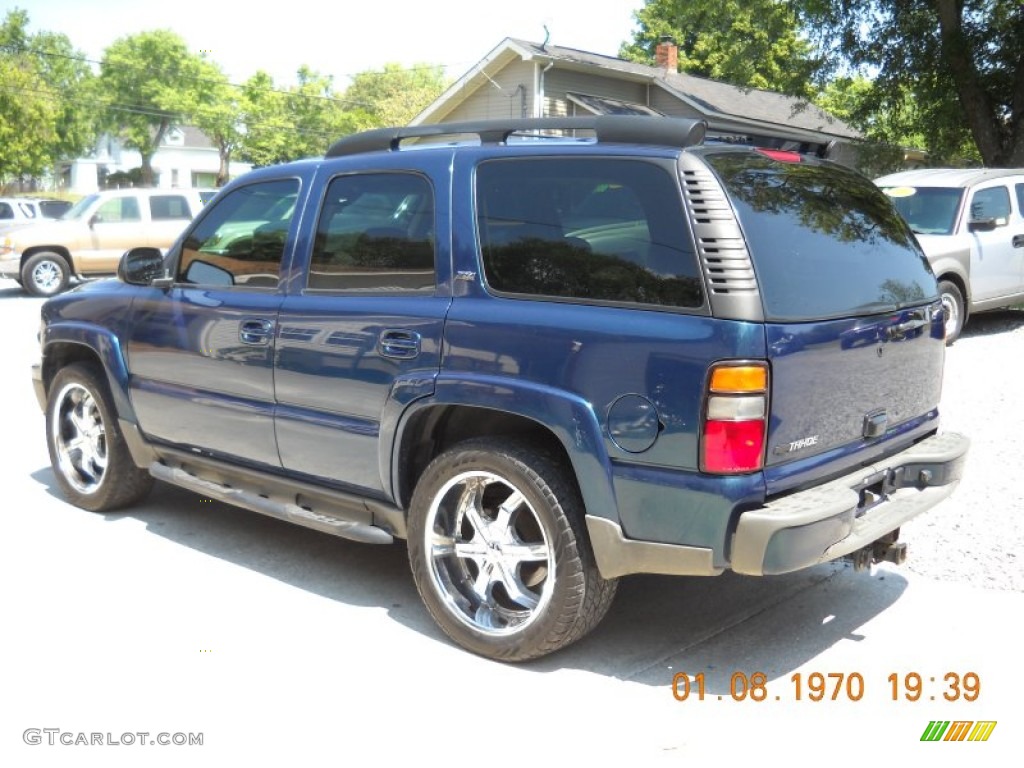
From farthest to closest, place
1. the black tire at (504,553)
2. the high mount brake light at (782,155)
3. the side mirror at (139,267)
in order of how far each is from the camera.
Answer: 1. the side mirror at (139,267)
2. the high mount brake light at (782,155)
3. the black tire at (504,553)

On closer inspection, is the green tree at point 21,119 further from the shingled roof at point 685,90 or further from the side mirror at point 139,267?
the side mirror at point 139,267

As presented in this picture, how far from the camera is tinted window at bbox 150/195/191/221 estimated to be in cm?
1931

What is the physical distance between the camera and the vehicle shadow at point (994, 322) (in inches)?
482

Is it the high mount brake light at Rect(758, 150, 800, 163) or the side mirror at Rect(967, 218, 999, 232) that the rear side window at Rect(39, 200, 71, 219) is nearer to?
the side mirror at Rect(967, 218, 999, 232)

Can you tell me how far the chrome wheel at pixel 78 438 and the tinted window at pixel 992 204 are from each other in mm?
9548

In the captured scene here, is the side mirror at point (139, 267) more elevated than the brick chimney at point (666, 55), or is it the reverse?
the brick chimney at point (666, 55)

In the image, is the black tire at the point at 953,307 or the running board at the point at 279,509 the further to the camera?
the black tire at the point at 953,307

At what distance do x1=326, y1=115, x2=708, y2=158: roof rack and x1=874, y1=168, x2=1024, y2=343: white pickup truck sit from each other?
774 cm

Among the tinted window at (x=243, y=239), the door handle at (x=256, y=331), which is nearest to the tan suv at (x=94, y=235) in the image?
the tinted window at (x=243, y=239)

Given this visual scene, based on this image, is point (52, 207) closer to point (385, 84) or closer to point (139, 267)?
point (139, 267)

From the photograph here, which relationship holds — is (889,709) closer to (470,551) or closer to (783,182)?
(470,551)

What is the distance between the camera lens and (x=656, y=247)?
3691mm

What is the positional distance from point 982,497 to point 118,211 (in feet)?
55.6

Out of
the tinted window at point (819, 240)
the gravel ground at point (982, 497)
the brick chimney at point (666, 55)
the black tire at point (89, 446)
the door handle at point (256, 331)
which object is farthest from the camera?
the brick chimney at point (666, 55)
